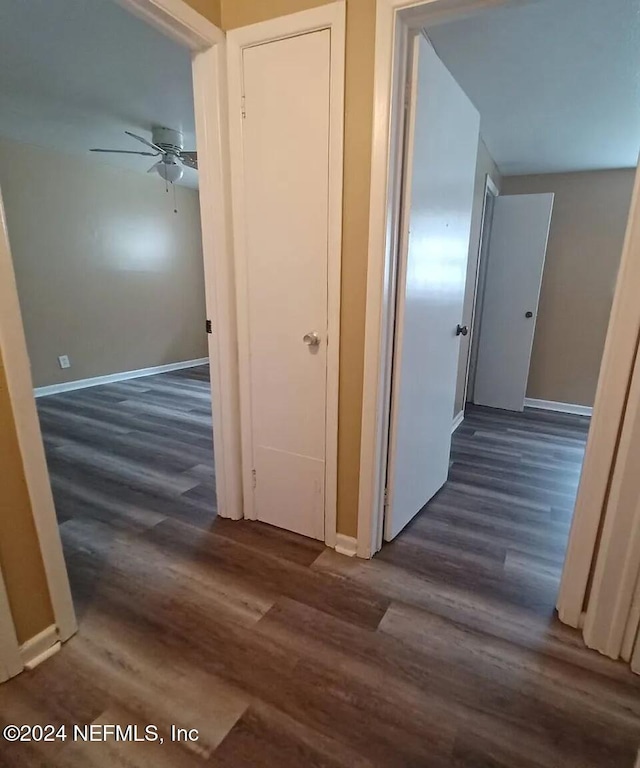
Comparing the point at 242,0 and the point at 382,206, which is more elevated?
the point at 242,0

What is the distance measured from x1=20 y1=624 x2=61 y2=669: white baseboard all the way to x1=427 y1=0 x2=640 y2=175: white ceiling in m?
2.47

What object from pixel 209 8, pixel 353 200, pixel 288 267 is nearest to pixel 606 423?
pixel 353 200

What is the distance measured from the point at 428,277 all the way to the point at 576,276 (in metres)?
2.95

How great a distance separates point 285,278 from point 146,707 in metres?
1.50

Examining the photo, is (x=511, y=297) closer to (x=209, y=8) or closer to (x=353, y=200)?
(x=353, y=200)

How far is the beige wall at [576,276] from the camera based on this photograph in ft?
12.0

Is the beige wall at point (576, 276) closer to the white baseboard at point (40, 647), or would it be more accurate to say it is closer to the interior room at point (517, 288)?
the interior room at point (517, 288)

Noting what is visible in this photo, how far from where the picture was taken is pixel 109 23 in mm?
1889

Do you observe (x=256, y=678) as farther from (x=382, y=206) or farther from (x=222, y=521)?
(x=382, y=206)

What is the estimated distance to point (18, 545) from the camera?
1155 millimetres

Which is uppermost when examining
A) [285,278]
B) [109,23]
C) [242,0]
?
[109,23]

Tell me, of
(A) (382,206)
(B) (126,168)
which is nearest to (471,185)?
(A) (382,206)

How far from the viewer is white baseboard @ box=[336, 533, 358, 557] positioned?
1754mm

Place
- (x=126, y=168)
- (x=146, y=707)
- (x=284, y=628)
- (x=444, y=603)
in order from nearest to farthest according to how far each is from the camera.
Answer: (x=146, y=707) → (x=284, y=628) → (x=444, y=603) → (x=126, y=168)
